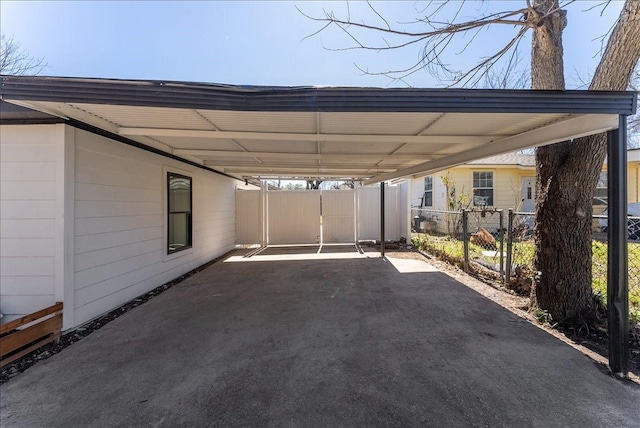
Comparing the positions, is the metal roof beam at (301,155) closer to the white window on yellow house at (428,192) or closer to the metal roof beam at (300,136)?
the metal roof beam at (300,136)

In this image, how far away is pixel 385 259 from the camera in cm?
780

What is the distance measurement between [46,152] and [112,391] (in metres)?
2.83

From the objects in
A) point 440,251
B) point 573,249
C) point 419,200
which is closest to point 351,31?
point 573,249

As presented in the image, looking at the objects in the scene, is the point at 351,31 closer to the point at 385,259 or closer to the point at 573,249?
the point at 573,249

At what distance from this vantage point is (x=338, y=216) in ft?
35.2

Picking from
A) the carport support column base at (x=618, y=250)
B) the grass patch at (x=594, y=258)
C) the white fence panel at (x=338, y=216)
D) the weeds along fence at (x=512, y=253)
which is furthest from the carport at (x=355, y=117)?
the white fence panel at (x=338, y=216)

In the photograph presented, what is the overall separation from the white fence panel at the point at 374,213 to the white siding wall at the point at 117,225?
6341 mm

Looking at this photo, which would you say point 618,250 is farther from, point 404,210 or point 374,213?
point 374,213

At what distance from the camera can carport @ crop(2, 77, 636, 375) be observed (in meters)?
2.33

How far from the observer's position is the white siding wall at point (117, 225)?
3584 mm

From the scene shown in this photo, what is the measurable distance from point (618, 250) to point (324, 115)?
9.67ft

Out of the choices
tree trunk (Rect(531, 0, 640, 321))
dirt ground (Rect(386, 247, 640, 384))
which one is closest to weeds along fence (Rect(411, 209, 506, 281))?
dirt ground (Rect(386, 247, 640, 384))

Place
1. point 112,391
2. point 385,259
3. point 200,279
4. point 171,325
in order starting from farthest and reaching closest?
point 385,259, point 200,279, point 171,325, point 112,391

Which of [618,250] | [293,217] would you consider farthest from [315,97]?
[293,217]
